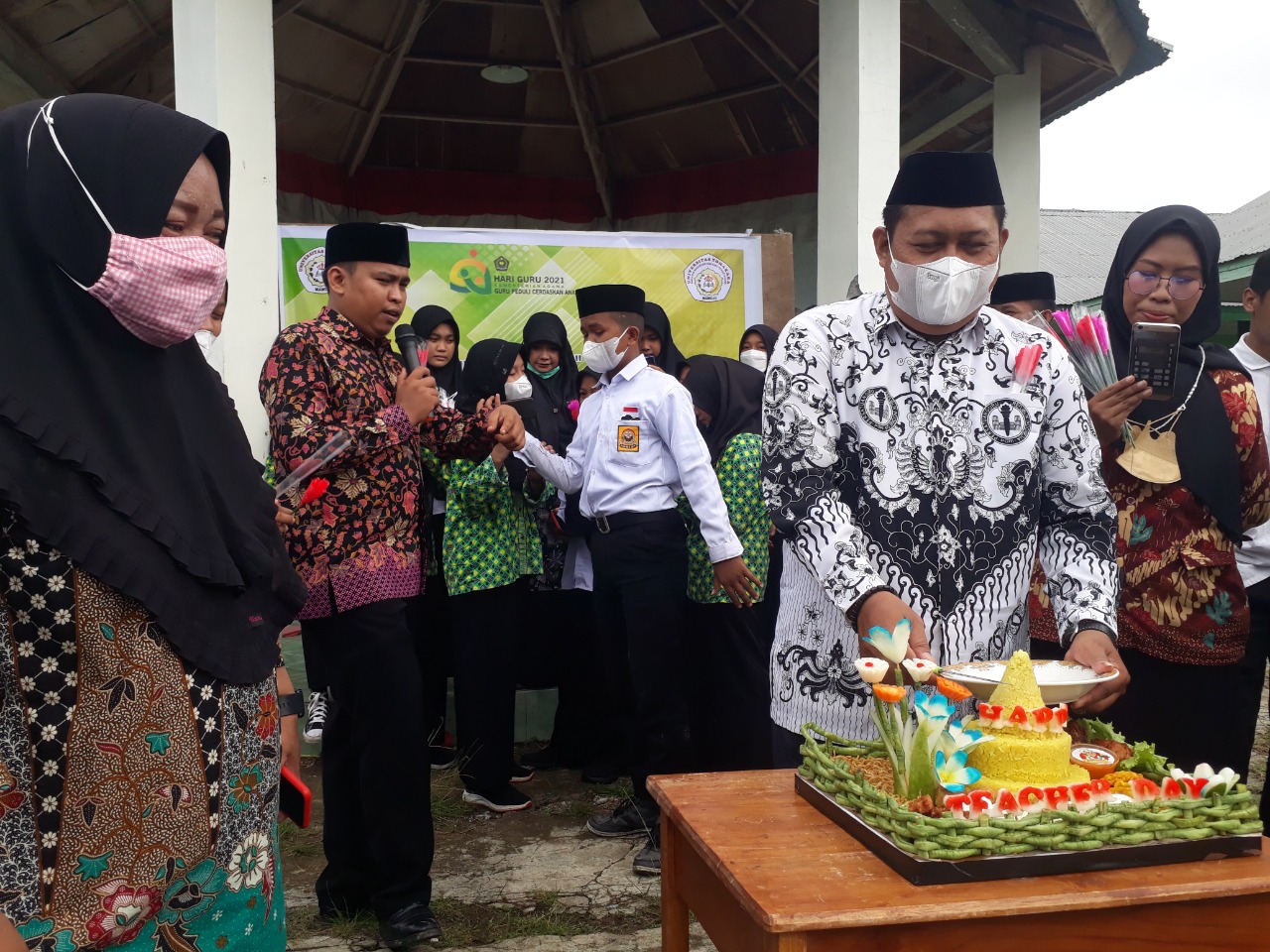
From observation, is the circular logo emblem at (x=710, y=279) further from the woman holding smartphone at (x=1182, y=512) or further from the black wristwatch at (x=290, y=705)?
the black wristwatch at (x=290, y=705)

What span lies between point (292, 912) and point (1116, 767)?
2.58 m

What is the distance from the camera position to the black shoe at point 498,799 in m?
4.20

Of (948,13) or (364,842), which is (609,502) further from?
(948,13)

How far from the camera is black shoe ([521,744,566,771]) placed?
4.84m

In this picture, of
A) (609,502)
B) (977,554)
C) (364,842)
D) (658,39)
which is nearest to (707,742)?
(609,502)

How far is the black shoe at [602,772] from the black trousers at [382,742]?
159cm

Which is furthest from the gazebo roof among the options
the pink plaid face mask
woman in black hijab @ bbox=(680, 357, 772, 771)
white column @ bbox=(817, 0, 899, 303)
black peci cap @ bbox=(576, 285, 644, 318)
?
the pink plaid face mask

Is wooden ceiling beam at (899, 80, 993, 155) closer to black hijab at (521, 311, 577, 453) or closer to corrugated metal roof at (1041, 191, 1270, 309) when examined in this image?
corrugated metal roof at (1041, 191, 1270, 309)

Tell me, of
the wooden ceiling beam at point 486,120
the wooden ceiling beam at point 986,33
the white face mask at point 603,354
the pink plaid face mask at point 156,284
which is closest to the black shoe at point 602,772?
the white face mask at point 603,354

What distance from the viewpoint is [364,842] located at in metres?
3.16

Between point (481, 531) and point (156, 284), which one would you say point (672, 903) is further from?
point (481, 531)

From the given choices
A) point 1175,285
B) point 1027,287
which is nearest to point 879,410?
point 1175,285

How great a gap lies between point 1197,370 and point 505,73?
8.54 meters

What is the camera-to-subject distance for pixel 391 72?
966 cm
